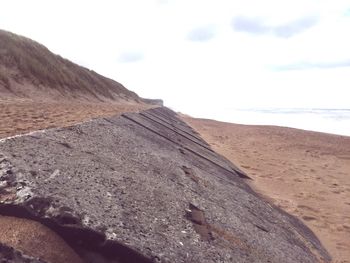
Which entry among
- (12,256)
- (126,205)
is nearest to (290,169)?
(126,205)

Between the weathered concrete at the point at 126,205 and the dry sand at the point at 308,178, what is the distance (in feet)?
4.47

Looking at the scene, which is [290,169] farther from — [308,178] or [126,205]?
[126,205]

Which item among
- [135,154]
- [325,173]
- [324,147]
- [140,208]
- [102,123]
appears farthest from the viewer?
[324,147]

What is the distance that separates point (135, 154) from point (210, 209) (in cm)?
126

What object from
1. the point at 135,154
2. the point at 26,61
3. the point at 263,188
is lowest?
the point at 263,188

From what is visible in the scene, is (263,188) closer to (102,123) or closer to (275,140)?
(102,123)

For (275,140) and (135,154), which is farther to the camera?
(275,140)

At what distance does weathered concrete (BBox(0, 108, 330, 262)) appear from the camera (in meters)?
2.78

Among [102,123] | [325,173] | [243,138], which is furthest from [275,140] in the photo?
[102,123]

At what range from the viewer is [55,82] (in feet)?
59.3

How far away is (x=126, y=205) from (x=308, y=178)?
870cm

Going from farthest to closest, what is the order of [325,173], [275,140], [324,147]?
[275,140] → [324,147] → [325,173]

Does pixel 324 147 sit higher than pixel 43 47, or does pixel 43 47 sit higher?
pixel 43 47

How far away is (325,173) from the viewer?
488 inches
